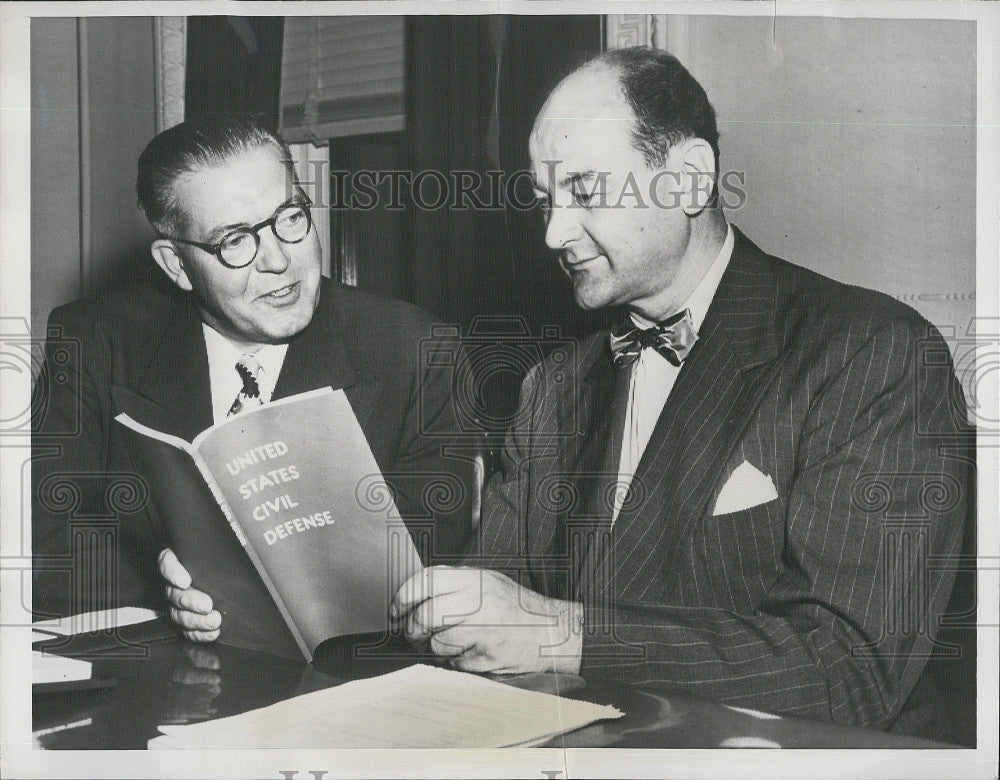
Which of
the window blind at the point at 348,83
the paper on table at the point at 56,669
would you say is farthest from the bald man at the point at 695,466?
the paper on table at the point at 56,669

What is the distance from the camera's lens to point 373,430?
1891mm

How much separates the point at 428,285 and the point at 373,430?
1.00 feet

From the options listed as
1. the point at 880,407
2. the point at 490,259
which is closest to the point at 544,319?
the point at 490,259

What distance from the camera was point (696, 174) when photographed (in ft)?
6.08

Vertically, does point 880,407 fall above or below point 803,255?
below

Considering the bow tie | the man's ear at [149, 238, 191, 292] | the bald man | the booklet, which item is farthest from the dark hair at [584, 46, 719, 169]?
the man's ear at [149, 238, 191, 292]

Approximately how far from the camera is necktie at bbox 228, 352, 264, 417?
1.90m

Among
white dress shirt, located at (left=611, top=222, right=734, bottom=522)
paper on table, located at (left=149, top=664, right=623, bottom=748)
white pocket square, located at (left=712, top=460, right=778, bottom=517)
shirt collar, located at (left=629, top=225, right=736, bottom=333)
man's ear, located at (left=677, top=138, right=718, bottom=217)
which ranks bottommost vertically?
paper on table, located at (left=149, top=664, right=623, bottom=748)

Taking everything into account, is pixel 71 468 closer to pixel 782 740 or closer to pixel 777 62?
pixel 782 740

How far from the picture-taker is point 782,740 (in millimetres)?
1844

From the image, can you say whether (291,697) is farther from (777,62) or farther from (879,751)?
(777,62)

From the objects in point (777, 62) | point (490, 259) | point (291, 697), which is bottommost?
point (291, 697)

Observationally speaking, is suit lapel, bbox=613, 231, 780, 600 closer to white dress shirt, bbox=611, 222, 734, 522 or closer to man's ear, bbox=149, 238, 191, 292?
white dress shirt, bbox=611, 222, 734, 522

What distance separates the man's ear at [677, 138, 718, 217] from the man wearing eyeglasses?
573 mm
